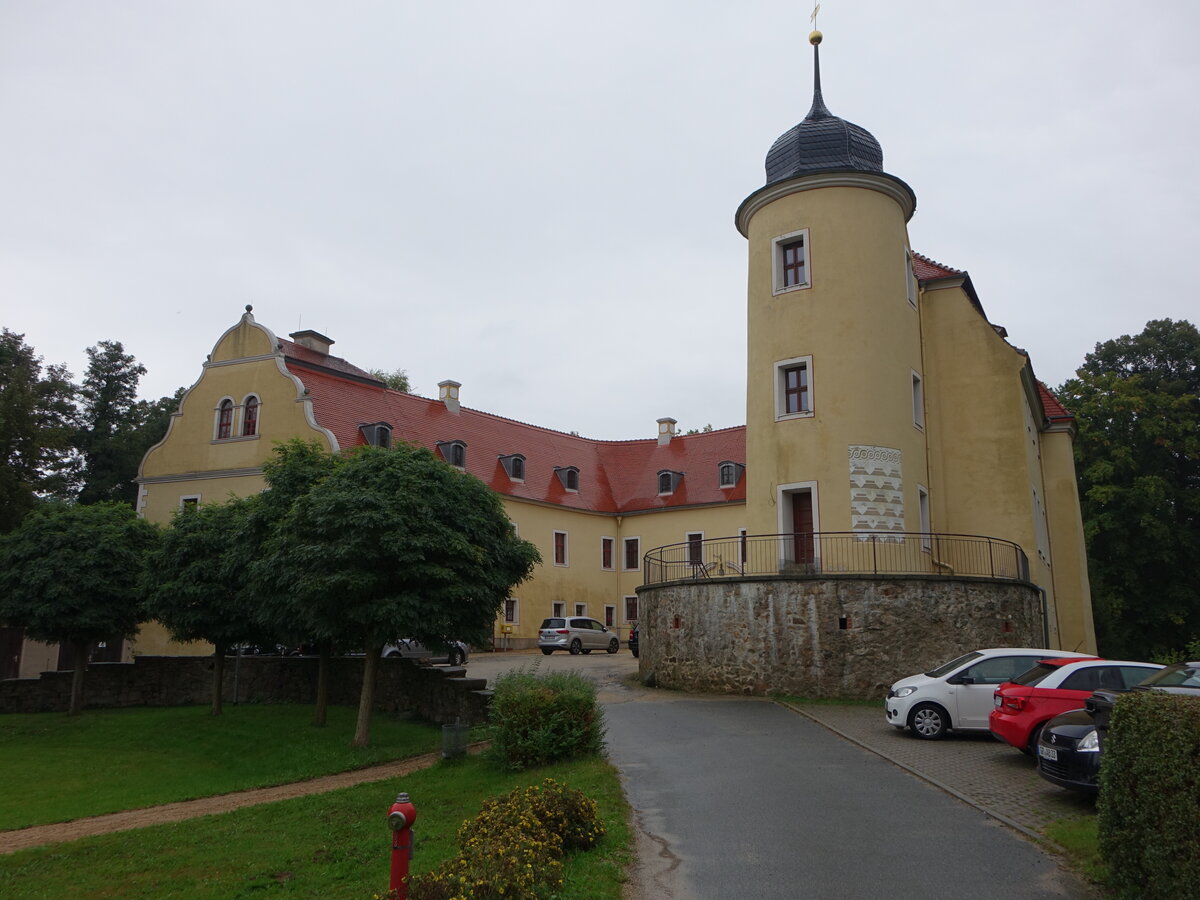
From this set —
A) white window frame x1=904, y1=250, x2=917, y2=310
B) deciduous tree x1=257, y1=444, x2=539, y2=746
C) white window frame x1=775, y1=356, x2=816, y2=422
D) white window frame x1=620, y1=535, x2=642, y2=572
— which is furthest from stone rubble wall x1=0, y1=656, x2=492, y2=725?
white window frame x1=620, y1=535, x2=642, y2=572

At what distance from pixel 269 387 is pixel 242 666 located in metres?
14.7

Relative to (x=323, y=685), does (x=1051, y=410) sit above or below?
above

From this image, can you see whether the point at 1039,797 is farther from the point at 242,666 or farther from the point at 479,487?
the point at 242,666

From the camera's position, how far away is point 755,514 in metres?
24.3

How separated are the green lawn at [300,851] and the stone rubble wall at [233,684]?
7.02 metres

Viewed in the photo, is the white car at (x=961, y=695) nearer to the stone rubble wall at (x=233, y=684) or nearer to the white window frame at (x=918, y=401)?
the stone rubble wall at (x=233, y=684)

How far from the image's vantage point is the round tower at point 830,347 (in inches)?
910

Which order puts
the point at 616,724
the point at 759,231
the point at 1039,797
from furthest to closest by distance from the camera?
the point at 759,231
the point at 616,724
the point at 1039,797

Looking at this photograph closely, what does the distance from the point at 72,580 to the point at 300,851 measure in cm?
1604

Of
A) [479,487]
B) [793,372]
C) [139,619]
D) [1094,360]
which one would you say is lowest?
[139,619]

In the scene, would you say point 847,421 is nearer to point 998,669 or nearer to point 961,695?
point 998,669

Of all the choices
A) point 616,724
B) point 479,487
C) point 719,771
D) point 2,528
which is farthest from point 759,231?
point 2,528

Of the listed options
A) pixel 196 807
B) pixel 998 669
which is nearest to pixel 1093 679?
pixel 998 669

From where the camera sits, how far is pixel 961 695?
14.8 meters
